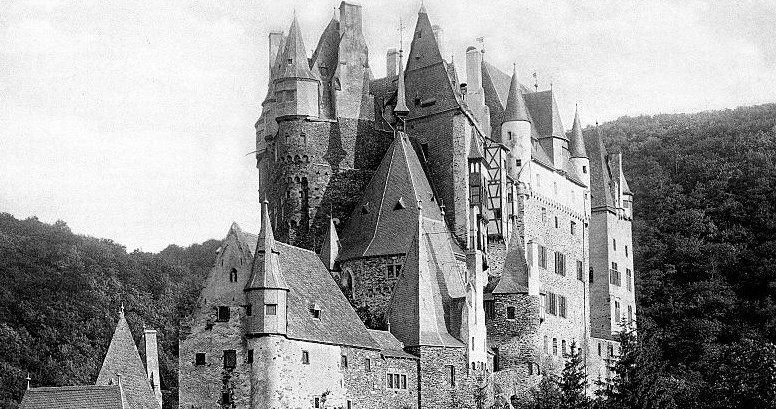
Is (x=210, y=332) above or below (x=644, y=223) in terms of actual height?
below

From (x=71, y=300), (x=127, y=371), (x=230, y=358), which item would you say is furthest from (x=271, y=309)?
(x=71, y=300)

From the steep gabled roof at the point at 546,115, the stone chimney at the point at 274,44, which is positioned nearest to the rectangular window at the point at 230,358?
the stone chimney at the point at 274,44

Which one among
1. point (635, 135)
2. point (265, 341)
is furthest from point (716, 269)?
point (265, 341)

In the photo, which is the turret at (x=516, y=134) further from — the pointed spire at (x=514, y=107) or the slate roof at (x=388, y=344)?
the slate roof at (x=388, y=344)

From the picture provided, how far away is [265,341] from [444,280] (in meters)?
16.7

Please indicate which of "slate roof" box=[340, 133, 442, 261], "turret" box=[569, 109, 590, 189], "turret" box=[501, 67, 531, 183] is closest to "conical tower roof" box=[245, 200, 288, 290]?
"slate roof" box=[340, 133, 442, 261]

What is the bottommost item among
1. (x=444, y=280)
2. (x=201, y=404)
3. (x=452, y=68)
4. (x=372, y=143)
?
(x=201, y=404)

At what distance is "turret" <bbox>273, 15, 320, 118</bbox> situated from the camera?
254ft

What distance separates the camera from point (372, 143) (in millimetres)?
80938

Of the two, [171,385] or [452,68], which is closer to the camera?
[452,68]

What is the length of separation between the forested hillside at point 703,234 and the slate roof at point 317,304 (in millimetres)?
24367

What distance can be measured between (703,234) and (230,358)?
233 ft

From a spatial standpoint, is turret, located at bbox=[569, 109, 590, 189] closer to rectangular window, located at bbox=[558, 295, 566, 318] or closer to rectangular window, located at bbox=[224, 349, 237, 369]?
Answer: rectangular window, located at bbox=[558, 295, 566, 318]

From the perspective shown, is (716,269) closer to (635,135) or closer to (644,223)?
(644,223)
